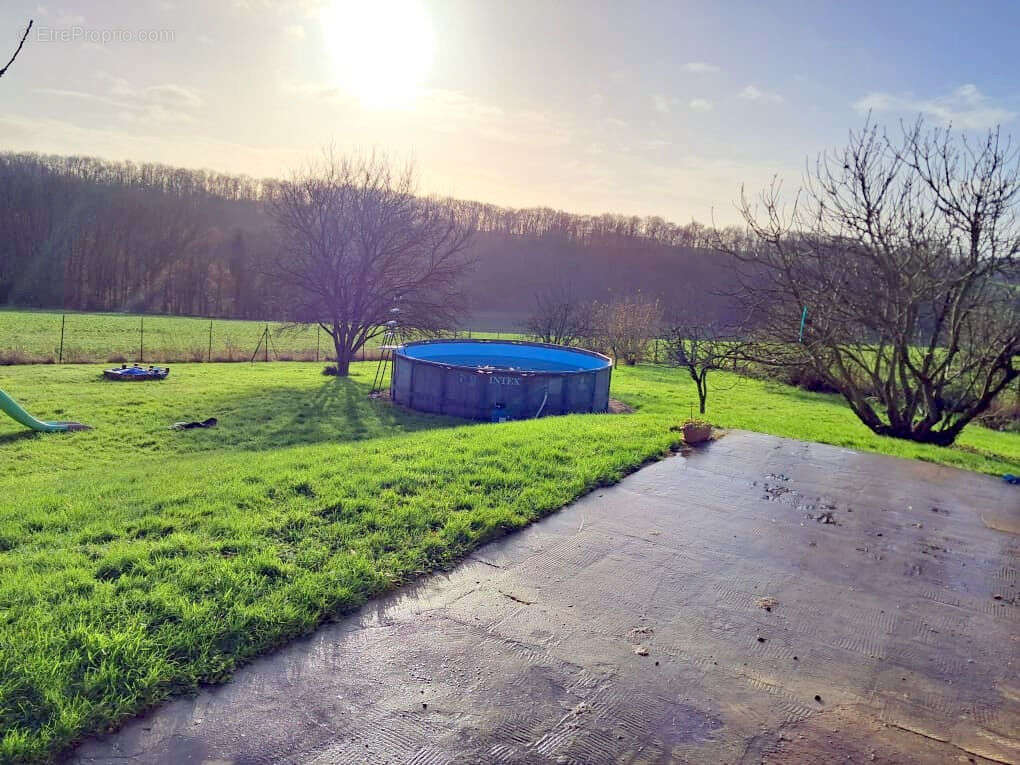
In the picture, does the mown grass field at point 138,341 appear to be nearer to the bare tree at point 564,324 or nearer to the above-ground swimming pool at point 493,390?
the bare tree at point 564,324

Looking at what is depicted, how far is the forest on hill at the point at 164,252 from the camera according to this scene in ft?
142

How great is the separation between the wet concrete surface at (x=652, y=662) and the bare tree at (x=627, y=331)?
78.1 feet

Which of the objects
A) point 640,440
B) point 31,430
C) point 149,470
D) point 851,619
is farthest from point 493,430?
point 31,430

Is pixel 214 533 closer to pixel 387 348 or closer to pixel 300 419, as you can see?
pixel 300 419

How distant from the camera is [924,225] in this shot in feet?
32.3

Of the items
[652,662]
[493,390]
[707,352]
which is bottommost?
[652,662]

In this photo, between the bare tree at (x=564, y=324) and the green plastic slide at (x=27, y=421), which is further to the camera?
the bare tree at (x=564, y=324)

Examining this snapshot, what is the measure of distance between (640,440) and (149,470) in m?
5.12

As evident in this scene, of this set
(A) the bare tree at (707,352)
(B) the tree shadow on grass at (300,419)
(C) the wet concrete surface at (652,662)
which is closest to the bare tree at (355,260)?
(B) the tree shadow on grass at (300,419)

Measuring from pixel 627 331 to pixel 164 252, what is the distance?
37148 mm

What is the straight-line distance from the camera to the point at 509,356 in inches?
744

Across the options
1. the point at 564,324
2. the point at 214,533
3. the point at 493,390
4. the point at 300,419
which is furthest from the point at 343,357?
the point at 214,533

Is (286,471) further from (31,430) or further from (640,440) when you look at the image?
(31,430)

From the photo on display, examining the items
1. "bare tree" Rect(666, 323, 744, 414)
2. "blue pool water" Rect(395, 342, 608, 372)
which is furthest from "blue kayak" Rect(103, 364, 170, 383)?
"bare tree" Rect(666, 323, 744, 414)
